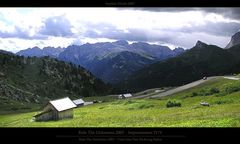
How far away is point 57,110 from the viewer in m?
9.05

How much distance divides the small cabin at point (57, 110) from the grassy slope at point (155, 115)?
0.17 metres

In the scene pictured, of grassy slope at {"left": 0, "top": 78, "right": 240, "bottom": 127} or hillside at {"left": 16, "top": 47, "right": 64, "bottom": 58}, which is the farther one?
hillside at {"left": 16, "top": 47, "right": 64, "bottom": 58}

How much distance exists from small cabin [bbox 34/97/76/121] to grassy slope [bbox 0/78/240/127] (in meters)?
0.17

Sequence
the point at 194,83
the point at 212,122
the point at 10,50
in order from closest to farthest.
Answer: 1. the point at 212,122
2. the point at 10,50
3. the point at 194,83

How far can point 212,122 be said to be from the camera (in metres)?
8.73

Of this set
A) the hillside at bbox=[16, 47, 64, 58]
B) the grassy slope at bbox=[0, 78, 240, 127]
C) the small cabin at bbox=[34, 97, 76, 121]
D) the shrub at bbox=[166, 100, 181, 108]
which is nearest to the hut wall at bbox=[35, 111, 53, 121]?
the small cabin at bbox=[34, 97, 76, 121]

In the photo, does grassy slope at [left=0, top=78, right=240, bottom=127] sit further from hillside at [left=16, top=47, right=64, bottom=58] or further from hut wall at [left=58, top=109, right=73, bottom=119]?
hillside at [left=16, top=47, right=64, bottom=58]

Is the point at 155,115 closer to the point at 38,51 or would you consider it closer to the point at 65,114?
the point at 65,114

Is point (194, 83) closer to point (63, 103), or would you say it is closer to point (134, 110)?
point (134, 110)

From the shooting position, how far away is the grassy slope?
333 inches
